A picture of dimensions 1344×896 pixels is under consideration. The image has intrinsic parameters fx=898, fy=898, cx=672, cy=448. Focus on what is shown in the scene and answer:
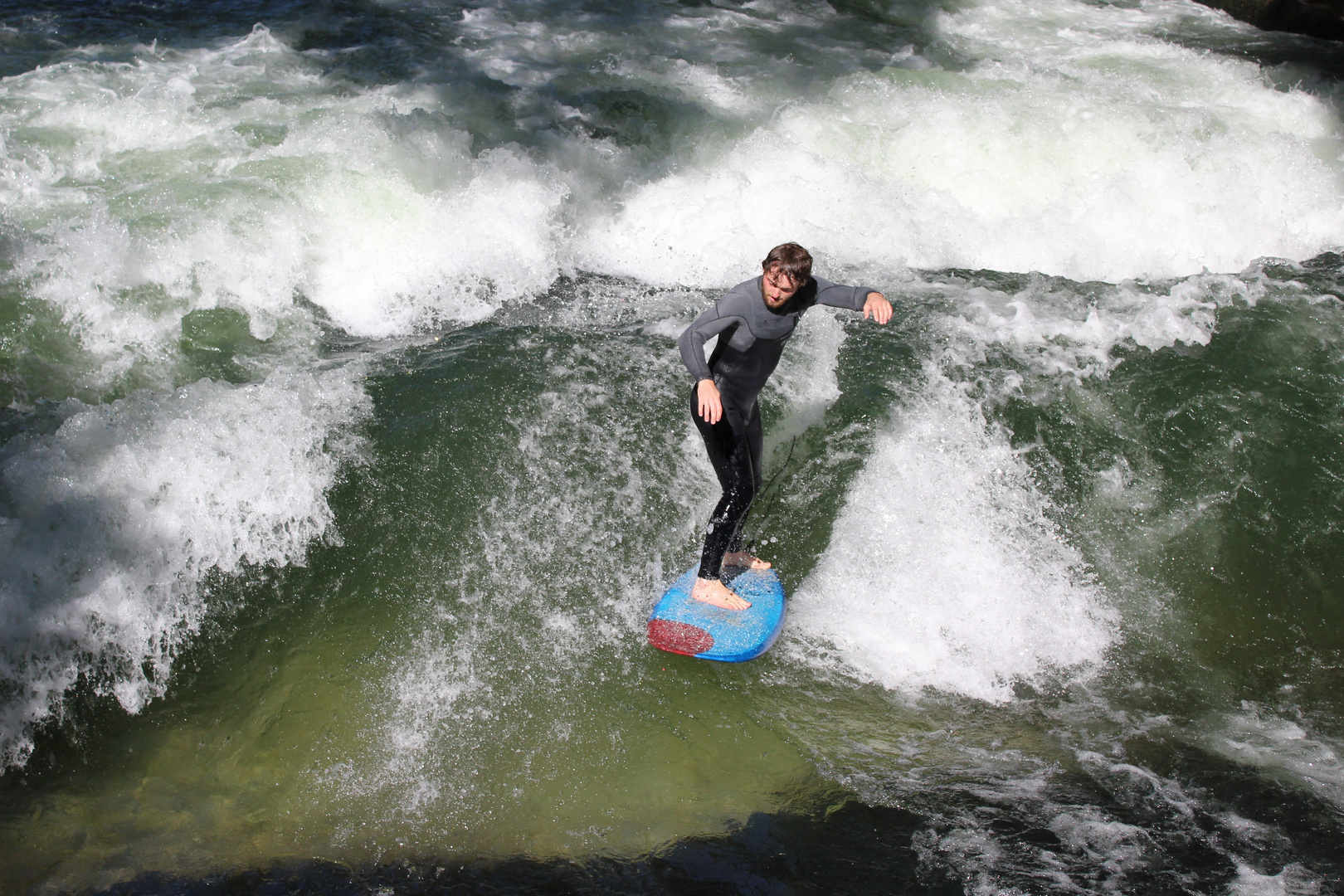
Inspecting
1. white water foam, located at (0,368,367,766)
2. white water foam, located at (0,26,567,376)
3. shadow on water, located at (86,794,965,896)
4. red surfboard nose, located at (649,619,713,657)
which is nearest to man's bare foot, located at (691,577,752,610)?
red surfboard nose, located at (649,619,713,657)

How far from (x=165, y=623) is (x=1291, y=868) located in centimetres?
475

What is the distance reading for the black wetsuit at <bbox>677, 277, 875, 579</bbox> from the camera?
3631mm

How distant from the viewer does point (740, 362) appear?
12.4ft

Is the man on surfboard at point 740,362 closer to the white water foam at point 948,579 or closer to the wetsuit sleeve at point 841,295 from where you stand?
the wetsuit sleeve at point 841,295

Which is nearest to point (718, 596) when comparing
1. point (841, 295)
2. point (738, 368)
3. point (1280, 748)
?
point (738, 368)

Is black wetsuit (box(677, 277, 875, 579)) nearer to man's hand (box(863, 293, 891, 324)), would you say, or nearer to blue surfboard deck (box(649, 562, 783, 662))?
man's hand (box(863, 293, 891, 324))

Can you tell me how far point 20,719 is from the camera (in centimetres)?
379

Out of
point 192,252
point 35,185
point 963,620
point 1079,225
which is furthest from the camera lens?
point 1079,225

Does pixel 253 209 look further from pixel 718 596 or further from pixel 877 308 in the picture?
pixel 877 308

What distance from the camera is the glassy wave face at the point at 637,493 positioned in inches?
139

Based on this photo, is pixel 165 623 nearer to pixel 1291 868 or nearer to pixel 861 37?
pixel 1291 868

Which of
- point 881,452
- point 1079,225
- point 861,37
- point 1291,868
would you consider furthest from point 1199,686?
point 861,37

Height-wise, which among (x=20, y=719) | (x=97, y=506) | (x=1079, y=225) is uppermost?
(x=1079, y=225)

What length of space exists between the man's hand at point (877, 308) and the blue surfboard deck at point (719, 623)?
4.72 feet
